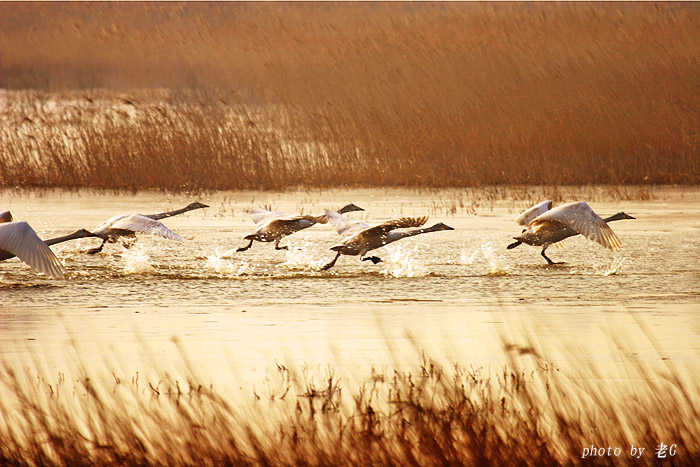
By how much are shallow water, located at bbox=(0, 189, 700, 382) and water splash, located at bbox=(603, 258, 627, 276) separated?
0.13 feet

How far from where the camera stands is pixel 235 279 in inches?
402

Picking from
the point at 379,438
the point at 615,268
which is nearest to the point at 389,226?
the point at 615,268

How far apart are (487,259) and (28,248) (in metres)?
4.56

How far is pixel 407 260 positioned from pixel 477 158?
776cm

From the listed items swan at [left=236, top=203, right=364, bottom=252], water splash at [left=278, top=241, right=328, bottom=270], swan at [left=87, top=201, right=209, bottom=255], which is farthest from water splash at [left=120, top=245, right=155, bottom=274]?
water splash at [left=278, top=241, right=328, bottom=270]

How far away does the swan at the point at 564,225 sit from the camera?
33.2 feet

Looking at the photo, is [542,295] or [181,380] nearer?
[181,380]

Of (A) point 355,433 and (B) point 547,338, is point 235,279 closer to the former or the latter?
(B) point 547,338

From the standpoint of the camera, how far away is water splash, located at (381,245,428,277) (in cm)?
Answer: 1040

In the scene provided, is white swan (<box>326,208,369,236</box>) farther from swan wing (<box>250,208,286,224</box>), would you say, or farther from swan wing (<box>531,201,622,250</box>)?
swan wing (<box>531,201,622,250</box>)

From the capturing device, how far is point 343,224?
36.9 ft

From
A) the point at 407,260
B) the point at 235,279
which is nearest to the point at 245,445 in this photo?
the point at 235,279

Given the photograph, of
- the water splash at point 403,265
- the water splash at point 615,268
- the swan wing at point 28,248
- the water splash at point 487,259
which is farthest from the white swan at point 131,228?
the water splash at point 615,268

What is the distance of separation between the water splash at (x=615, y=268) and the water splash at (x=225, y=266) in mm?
3414
